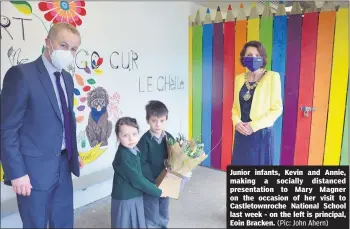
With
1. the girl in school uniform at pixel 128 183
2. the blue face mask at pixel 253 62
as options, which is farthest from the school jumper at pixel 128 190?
the blue face mask at pixel 253 62

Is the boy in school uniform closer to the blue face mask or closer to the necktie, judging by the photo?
the necktie

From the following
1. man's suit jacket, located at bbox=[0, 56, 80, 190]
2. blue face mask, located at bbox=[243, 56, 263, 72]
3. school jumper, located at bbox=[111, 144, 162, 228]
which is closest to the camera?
man's suit jacket, located at bbox=[0, 56, 80, 190]

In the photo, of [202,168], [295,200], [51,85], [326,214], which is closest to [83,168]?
[51,85]

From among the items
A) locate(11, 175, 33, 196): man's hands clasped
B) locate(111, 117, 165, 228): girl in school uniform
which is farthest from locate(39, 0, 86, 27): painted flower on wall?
Result: locate(11, 175, 33, 196): man's hands clasped

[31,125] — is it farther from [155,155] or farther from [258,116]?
[258,116]

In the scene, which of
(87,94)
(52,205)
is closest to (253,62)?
(87,94)

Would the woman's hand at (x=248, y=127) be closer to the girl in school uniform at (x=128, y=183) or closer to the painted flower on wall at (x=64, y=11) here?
the girl in school uniform at (x=128, y=183)
